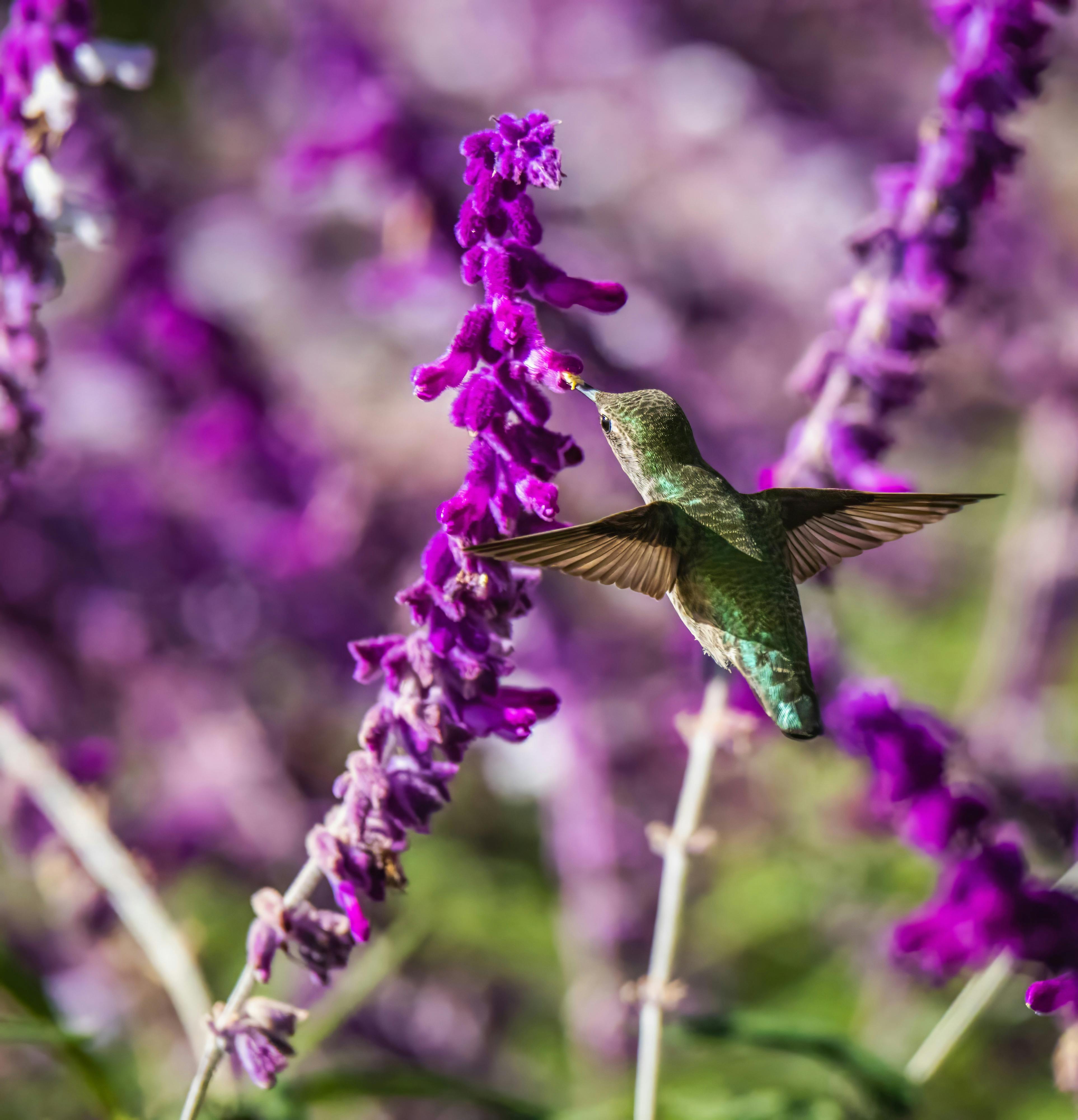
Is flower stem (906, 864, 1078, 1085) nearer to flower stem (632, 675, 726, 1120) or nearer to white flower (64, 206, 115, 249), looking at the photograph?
flower stem (632, 675, 726, 1120)

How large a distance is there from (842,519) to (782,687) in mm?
309

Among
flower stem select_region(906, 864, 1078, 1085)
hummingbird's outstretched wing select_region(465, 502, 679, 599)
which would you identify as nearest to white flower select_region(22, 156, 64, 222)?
hummingbird's outstretched wing select_region(465, 502, 679, 599)

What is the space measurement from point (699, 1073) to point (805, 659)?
71.1 inches

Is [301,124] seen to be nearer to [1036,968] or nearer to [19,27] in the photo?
[19,27]

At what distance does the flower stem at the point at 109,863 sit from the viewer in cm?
211

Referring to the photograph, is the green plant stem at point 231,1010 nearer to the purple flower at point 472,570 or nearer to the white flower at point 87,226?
the purple flower at point 472,570

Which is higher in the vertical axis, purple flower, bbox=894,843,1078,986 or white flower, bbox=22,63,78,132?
white flower, bbox=22,63,78,132

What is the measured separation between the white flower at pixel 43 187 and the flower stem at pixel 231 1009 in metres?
1.09

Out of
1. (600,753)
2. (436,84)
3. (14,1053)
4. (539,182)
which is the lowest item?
(14,1053)

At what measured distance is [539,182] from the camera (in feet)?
4.89

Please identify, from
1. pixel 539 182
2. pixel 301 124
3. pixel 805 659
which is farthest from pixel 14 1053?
pixel 301 124

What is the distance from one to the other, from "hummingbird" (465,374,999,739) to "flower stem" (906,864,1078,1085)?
54 centimetres

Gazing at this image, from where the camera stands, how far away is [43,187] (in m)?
1.97

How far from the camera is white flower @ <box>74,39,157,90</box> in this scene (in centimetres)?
202
